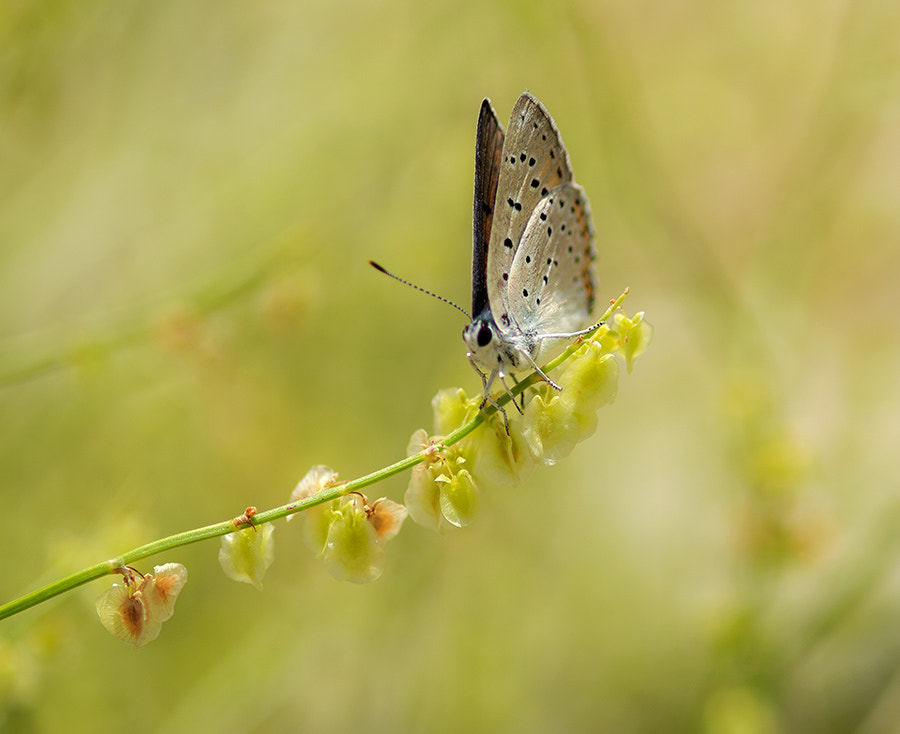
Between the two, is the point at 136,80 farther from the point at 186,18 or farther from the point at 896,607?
the point at 896,607

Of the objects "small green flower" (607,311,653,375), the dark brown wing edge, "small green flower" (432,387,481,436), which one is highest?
the dark brown wing edge

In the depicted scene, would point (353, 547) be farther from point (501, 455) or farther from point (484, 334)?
point (484, 334)

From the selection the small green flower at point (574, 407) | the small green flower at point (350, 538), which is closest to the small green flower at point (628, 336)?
the small green flower at point (574, 407)

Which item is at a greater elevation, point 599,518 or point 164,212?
point 164,212

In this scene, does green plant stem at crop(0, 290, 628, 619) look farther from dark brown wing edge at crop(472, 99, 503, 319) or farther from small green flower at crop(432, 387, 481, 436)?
dark brown wing edge at crop(472, 99, 503, 319)

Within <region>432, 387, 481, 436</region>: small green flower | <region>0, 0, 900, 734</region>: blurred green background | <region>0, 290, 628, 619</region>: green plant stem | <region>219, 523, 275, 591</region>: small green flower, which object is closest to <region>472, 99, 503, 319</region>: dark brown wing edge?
<region>432, 387, 481, 436</region>: small green flower

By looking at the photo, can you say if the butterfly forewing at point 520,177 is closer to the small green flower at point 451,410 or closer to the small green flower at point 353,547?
the small green flower at point 451,410

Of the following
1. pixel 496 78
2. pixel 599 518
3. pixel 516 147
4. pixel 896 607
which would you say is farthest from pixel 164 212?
pixel 896 607
